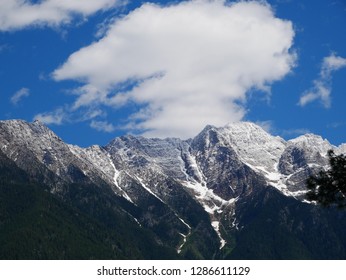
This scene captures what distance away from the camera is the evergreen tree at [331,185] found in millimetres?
59250

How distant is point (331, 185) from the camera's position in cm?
6072

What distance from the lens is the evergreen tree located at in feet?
194
